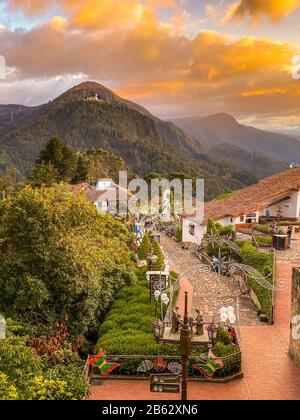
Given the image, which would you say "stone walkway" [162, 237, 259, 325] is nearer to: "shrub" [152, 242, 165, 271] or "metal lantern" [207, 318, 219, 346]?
"shrub" [152, 242, 165, 271]

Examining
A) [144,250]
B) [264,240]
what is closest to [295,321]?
[264,240]

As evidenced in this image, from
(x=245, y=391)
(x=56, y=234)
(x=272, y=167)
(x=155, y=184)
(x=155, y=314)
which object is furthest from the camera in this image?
(x=272, y=167)

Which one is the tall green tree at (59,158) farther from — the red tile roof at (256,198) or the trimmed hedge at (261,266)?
the trimmed hedge at (261,266)

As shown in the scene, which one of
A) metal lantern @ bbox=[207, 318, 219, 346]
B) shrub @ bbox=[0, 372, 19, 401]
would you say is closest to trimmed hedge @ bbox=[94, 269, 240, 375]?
metal lantern @ bbox=[207, 318, 219, 346]

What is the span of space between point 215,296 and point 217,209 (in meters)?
15.5

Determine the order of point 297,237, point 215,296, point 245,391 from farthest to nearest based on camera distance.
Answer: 1. point 297,237
2. point 215,296
3. point 245,391

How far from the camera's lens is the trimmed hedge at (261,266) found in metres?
17.8

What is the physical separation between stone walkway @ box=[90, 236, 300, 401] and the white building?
16.8m

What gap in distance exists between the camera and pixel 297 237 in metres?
30.1

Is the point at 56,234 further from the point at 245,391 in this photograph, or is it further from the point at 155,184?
the point at 155,184

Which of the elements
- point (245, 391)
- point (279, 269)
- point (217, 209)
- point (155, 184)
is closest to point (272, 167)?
point (155, 184)

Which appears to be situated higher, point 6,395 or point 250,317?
point 6,395

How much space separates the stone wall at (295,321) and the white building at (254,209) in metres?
17.9

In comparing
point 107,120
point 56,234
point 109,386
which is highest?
point 107,120
